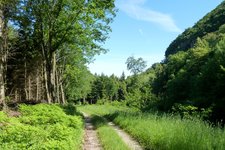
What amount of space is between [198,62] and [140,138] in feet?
176

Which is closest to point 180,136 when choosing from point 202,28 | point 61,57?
point 61,57

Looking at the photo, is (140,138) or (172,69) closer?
(140,138)

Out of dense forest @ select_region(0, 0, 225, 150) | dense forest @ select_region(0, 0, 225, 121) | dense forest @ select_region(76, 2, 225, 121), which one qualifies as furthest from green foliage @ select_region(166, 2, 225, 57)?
dense forest @ select_region(0, 0, 225, 150)

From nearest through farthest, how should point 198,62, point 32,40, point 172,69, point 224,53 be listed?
point 32,40 < point 224,53 < point 198,62 < point 172,69

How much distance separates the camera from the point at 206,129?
41.4 feet

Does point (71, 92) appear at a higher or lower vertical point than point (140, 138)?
higher

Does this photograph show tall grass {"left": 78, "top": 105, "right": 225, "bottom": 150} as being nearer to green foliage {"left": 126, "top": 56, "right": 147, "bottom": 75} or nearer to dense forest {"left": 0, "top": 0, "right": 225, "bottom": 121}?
dense forest {"left": 0, "top": 0, "right": 225, "bottom": 121}

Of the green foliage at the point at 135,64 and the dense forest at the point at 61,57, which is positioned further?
the green foliage at the point at 135,64

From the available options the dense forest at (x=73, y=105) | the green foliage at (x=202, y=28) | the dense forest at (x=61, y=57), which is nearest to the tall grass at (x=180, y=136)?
the dense forest at (x=73, y=105)

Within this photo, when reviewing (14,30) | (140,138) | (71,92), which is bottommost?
(140,138)

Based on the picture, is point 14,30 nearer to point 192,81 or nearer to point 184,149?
point 184,149

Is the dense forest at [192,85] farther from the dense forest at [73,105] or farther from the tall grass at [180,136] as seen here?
the tall grass at [180,136]

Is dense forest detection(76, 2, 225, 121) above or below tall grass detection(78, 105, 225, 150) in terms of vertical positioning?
above

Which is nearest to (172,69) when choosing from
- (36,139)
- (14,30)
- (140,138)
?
(14,30)
